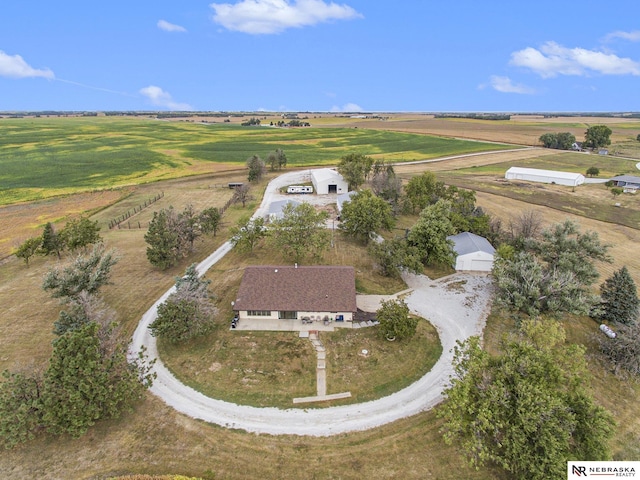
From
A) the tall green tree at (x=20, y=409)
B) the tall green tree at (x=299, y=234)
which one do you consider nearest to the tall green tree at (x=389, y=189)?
the tall green tree at (x=299, y=234)

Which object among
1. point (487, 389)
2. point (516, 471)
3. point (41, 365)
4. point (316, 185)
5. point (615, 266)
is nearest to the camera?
point (516, 471)

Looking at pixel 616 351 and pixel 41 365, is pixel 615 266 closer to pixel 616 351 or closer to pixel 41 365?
pixel 616 351

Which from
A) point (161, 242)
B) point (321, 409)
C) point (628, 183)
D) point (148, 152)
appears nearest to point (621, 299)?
point (321, 409)

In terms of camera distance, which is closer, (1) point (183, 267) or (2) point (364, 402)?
(2) point (364, 402)

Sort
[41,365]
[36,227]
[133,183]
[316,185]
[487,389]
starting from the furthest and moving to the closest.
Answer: [133,183] → [316,185] → [36,227] → [41,365] → [487,389]

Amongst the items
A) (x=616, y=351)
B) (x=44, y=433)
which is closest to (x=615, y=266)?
(x=616, y=351)

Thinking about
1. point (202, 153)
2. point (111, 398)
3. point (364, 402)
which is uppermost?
point (202, 153)

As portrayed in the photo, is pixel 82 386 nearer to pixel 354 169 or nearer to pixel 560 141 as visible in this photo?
pixel 354 169

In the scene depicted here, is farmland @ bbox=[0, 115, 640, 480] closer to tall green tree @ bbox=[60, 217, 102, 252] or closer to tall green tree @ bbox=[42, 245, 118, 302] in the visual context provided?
tall green tree @ bbox=[42, 245, 118, 302]
